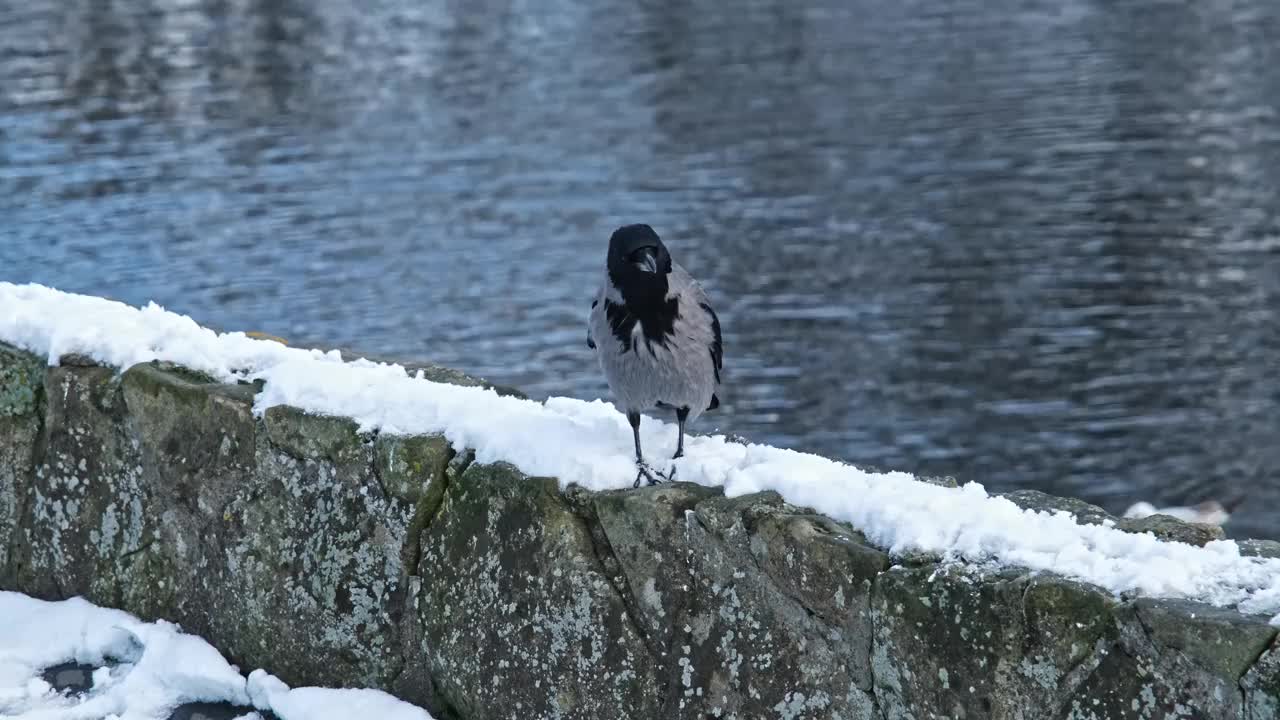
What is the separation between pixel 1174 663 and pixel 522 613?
238 cm

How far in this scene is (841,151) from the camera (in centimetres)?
3083

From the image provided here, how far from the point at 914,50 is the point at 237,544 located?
3752 cm

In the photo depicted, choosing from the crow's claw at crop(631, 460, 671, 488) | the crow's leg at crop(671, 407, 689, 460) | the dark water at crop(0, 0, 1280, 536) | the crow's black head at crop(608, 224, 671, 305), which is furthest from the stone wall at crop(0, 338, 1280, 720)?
the dark water at crop(0, 0, 1280, 536)

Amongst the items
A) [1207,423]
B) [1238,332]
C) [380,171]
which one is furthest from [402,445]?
[380,171]

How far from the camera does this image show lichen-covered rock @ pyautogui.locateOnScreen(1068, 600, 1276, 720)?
4.16m

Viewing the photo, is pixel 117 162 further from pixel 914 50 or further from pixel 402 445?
pixel 402 445

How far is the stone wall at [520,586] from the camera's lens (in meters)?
4.52

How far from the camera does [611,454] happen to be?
5.82 m

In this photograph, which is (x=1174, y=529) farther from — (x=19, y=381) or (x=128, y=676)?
(x=19, y=381)

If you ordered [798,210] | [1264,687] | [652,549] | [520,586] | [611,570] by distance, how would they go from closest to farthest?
[1264,687] → [652,549] → [611,570] → [520,586] → [798,210]

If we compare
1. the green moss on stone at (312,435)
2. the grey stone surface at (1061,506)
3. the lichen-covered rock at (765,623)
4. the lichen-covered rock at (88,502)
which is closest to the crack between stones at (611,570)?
the lichen-covered rock at (765,623)

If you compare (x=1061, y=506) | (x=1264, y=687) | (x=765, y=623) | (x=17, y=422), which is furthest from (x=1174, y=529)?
(x=17, y=422)

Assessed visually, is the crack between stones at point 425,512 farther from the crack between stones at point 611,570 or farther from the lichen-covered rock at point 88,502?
the lichen-covered rock at point 88,502

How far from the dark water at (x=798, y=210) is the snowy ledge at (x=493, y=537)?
10.9 m
